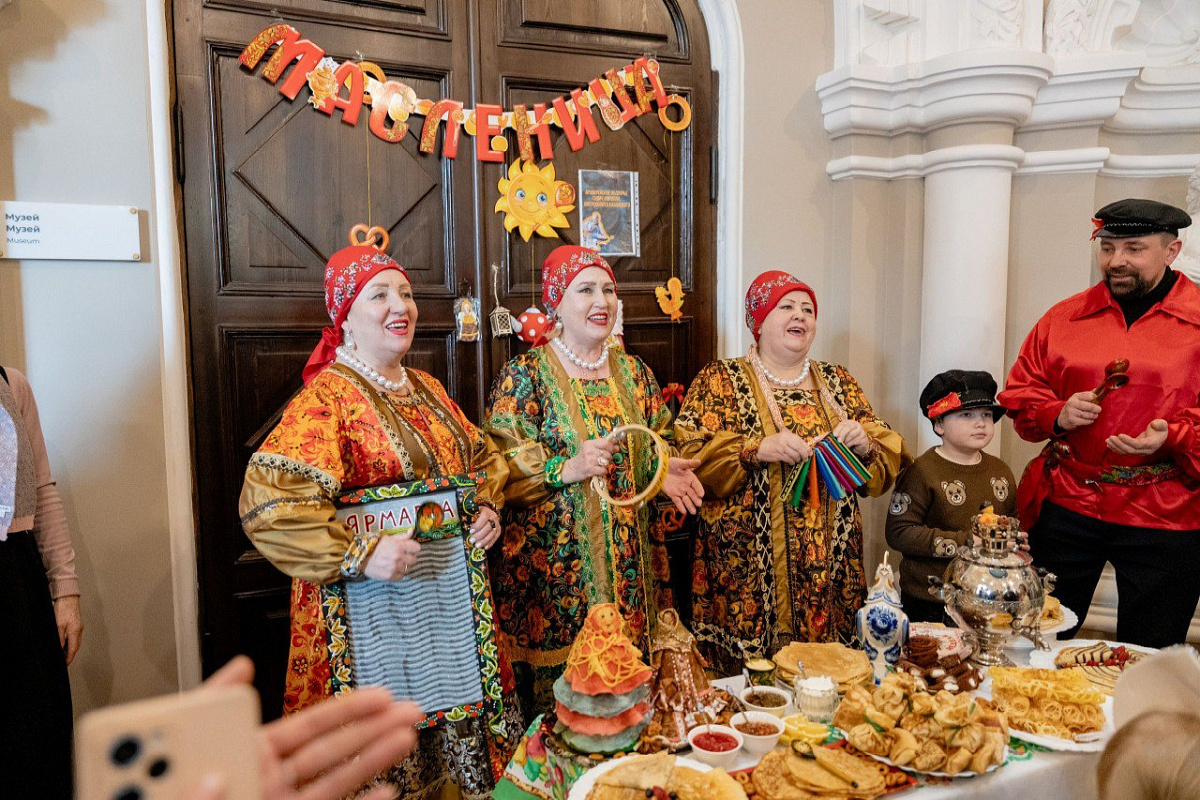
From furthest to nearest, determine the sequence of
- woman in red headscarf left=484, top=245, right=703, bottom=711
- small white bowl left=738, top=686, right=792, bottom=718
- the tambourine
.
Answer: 1. woman in red headscarf left=484, top=245, right=703, bottom=711
2. the tambourine
3. small white bowl left=738, top=686, right=792, bottom=718

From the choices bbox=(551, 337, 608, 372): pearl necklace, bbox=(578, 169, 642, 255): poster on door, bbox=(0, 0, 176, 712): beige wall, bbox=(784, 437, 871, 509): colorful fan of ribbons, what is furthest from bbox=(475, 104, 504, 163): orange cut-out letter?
bbox=(784, 437, 871, 509): colorful fan of ribbons

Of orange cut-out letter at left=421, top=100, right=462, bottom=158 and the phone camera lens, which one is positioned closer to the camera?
the phone camera lens

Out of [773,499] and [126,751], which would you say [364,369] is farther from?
[126,751]

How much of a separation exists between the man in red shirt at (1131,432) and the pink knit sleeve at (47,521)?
3.02 metres

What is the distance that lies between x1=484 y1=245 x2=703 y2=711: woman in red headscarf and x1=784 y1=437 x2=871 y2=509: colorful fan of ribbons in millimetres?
367

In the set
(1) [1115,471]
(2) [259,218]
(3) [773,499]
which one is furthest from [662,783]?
(2) [259,218]

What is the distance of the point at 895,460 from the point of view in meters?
2.83

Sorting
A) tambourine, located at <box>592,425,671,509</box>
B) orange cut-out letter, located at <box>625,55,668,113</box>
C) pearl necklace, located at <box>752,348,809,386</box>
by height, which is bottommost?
tambourine, located at <box>592,425,671,509</box>

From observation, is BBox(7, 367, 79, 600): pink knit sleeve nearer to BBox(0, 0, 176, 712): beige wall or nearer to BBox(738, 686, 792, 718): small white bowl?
BBox(0, 0, 176, 712): beige wall

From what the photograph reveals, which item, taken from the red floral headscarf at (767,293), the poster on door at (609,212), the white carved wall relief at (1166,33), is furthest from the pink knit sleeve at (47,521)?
the white carved wall relief at (1166,33)

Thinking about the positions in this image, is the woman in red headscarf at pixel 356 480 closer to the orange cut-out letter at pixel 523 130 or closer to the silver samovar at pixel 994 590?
the orange cut-out letter at pixel 523 130

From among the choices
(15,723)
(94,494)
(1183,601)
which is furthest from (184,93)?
(1183,601)

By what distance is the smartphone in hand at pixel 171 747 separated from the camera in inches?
20.6

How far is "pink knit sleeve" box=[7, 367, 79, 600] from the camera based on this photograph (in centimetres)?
205
